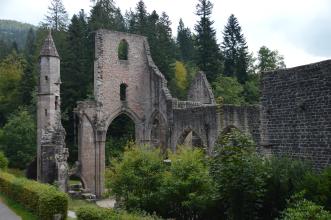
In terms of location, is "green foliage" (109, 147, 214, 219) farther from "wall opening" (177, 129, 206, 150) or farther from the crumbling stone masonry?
"wall opening" (177, 129, 206, 150)

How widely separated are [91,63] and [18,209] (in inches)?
1134

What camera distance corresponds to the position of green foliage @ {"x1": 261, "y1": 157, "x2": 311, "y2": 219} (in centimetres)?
1141

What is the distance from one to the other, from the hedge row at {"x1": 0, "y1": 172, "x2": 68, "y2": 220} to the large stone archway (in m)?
10.3

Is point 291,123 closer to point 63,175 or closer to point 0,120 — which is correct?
point 63,175

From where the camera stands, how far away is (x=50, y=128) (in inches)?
1045

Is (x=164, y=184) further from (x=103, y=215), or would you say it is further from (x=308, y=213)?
(x=308, y=213)

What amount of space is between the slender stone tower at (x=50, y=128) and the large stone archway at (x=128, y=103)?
4345 mm

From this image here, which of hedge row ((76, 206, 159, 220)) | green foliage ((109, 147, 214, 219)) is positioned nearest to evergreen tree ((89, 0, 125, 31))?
green foliage ((109, 147, 214, 219))

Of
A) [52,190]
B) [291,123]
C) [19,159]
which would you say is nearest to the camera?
[291,123]

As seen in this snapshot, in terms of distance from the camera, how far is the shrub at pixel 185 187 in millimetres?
14727

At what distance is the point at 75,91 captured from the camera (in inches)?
1711

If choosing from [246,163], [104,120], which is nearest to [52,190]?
[246,163]

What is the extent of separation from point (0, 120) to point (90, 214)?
47.1 m

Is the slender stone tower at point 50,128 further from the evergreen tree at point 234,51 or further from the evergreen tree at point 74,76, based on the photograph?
the evergreen tree at point 234,51
